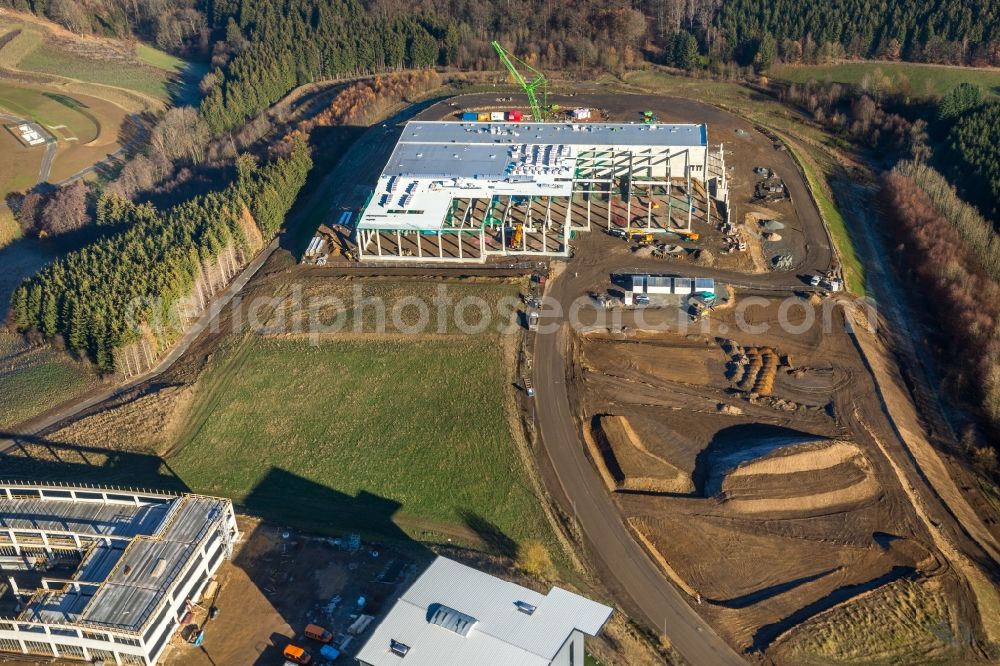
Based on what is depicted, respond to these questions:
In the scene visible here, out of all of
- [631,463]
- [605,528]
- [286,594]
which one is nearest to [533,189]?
[631,463]

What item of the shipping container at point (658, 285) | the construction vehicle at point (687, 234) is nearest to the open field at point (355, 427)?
the shipping container at point (658, 285)

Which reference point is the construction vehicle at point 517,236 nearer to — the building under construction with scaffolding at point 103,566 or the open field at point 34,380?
the building under construction with scaffolding at point 103,566

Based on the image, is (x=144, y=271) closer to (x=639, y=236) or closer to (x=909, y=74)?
(x=639, y=236)

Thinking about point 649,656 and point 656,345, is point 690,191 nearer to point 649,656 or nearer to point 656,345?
point 656,345

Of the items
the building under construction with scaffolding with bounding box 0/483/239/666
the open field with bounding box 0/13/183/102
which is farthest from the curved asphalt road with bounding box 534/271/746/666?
the open field with bounding box 0/13/183/102

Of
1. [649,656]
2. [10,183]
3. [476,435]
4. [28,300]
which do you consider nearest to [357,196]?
[28,300]
